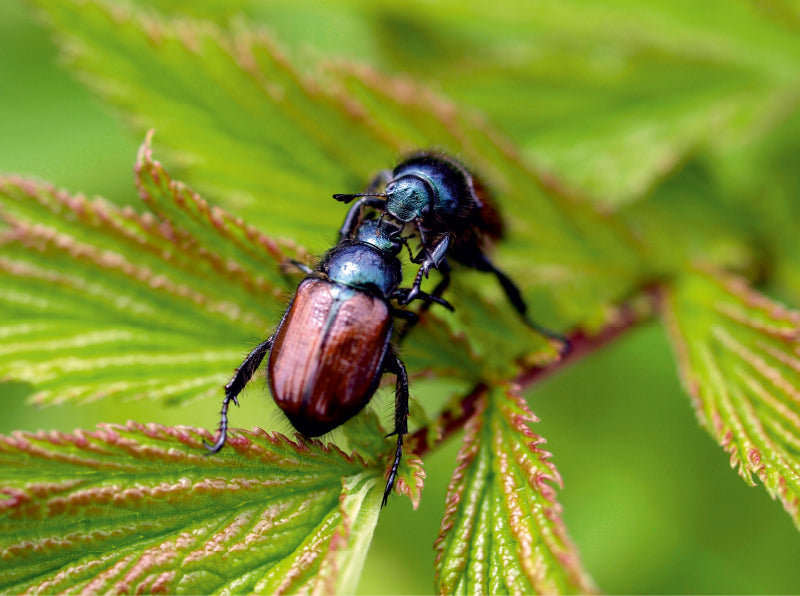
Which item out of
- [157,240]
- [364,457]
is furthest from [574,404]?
[157,240]

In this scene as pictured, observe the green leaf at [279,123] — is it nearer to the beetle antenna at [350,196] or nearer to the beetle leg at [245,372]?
the beetle antenna at [350,196]

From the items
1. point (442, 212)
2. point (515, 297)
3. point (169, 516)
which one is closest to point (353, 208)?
point (442, 212)

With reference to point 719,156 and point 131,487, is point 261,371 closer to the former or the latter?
point 131,487

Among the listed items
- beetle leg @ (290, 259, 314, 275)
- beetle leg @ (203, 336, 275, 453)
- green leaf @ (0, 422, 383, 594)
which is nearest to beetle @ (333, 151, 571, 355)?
beetle leg @ (290, 259, 314, 275)

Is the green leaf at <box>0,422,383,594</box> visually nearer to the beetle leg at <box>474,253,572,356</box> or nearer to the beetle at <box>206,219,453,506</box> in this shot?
the beetle at <box>206,219,453,506</box>

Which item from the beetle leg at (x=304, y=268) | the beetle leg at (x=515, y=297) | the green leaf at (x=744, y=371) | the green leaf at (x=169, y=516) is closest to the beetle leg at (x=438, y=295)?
the beetle leg at (x=515, y=297)

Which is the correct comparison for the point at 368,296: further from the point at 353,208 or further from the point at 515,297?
the point at 515,297
